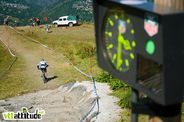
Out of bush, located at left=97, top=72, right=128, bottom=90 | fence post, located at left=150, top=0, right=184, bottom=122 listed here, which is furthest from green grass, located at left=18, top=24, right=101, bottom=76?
fence post, located at left=150, top=0, right=184, bottom=122

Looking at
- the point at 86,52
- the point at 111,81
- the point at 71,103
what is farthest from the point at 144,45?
the point at 86,52

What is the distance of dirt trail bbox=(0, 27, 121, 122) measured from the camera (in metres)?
20.0

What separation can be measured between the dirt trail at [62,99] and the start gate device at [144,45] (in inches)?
519

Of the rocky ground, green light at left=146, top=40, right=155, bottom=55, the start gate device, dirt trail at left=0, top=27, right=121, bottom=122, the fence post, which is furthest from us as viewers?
dirt trail at left=0, top=27, right=121, bottom=122

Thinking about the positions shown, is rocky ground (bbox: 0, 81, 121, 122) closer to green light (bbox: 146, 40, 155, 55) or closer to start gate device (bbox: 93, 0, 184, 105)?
start gate device (bbox: 93, 0, 184, 105)

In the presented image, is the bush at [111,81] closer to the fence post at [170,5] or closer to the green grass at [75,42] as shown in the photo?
the green grass at [75,42]

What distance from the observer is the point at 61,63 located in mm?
32094

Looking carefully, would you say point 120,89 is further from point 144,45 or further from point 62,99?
point 144,45

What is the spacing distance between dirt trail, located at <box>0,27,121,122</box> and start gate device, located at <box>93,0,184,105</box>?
13.2 metres

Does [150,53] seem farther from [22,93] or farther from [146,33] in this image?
[22,93]

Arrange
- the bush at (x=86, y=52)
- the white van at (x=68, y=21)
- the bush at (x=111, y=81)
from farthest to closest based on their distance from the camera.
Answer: the white van at (x=68, y=21)
the bush at (x=86, y=52)
the bush at (x=111, y=81)

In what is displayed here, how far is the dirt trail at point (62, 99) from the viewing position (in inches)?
787

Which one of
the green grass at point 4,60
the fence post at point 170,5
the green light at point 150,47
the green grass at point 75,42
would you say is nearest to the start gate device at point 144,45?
the green light at point 150,47

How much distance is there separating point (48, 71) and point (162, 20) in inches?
1075
